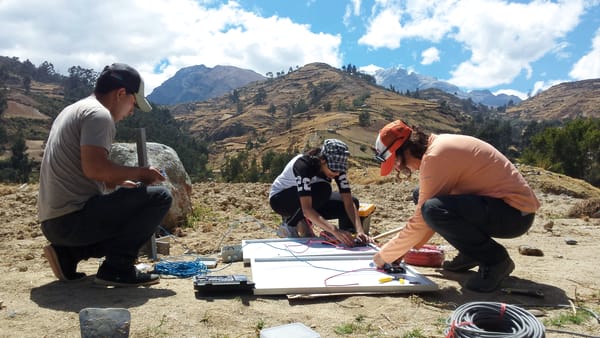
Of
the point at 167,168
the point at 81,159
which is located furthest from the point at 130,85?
the point at 167,168

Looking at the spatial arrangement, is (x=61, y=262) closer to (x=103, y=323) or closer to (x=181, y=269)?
(x=181, y=269)

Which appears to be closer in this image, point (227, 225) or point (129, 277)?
point (129, 277)

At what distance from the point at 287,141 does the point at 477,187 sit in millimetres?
70190

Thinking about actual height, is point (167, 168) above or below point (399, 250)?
above

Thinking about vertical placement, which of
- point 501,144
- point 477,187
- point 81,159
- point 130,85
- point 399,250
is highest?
point 501,144

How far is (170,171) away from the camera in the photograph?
22.2 feet

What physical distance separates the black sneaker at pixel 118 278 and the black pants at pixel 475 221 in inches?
80.4

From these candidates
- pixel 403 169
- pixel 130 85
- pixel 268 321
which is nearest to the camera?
pixel 268 321

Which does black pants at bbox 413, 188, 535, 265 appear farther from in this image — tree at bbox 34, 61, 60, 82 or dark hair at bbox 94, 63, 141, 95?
tree at bbox 34, 61, 60, 82

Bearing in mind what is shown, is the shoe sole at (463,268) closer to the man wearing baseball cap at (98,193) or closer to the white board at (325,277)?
the white board at (325,277)

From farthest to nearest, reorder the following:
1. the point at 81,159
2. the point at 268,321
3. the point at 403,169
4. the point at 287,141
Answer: the point at 287,141, the point at 403,169, the point at 81,159, the point at 268,321

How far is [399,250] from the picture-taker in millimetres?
3391

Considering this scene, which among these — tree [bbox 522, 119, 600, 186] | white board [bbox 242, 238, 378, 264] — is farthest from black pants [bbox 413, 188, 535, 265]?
tree [bbox 522, 119, 600, 186]

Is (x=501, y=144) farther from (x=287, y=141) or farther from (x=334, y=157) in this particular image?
(x=334, y=157)
